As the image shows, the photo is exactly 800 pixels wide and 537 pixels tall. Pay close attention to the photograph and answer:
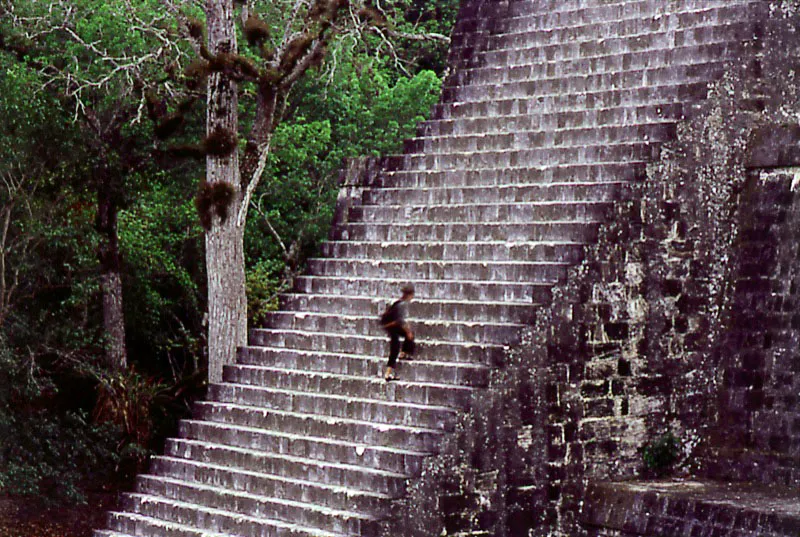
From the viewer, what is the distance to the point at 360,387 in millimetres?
10938

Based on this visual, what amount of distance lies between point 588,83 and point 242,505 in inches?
180

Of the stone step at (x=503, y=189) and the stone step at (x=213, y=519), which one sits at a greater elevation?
the stone step at (x=503, y=189)

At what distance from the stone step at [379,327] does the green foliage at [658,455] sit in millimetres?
1558

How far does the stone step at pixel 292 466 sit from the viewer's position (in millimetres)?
9977

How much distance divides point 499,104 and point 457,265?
1.99 metres

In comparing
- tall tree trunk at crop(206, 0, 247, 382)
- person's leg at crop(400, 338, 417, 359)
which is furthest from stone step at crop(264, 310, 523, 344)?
tall tree trunk at crop(206, 0, 247, 382)

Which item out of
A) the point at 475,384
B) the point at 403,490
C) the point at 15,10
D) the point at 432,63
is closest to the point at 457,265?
the point at 475,384

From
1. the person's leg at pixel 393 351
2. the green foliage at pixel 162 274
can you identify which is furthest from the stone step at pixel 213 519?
the green foliage at pixel 162 274

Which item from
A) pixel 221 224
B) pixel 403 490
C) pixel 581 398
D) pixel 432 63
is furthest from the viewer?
pixel 432 63

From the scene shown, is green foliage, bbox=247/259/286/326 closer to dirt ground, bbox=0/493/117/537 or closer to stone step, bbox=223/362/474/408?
dirt ground, bbox=0/493/117/537

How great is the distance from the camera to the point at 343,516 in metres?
9.90

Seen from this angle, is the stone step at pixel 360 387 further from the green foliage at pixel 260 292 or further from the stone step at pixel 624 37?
the green foliage at pixel 260 292

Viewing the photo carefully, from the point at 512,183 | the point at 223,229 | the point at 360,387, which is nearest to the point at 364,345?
the point at 360,387

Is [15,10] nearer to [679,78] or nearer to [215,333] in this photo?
[215,333]
